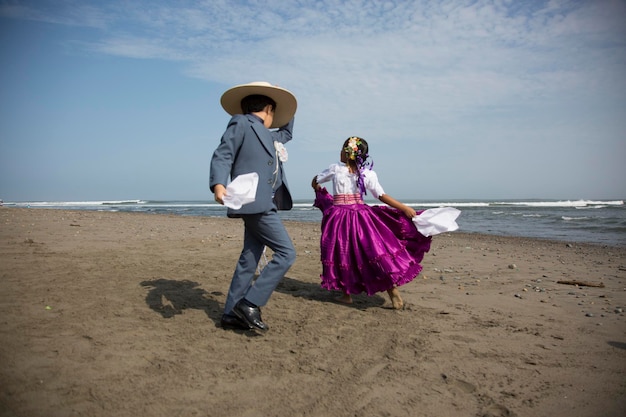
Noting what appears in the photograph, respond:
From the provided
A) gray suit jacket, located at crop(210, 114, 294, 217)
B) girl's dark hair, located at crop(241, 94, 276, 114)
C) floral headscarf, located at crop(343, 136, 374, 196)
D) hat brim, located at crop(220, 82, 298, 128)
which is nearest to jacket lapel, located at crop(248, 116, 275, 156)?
gray suit jacket, located at crop(210, 114, 294, 217)

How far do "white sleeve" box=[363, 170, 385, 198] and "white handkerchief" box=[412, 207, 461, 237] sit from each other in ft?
1.71

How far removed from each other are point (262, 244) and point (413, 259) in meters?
1.86

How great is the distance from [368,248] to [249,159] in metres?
1.77

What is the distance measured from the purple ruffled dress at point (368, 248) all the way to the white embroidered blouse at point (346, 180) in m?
0.10

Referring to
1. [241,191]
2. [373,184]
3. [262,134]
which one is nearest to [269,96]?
[262,134]

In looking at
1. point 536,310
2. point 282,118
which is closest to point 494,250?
point 536,310

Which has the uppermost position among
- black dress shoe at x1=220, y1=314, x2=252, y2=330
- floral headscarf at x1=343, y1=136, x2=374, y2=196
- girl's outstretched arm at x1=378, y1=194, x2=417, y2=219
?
floral headscarf at x1=343, y1=136, x2=374, y2=196

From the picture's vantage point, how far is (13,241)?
7.48m

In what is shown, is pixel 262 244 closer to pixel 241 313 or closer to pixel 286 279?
pixel 241 313

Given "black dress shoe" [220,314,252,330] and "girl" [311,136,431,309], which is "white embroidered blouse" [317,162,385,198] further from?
"black dress shoe" [220,314,252,330]

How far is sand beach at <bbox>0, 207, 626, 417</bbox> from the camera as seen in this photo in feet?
7.64

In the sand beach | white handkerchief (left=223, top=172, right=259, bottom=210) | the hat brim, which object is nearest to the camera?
the sand beach

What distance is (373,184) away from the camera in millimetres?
4492

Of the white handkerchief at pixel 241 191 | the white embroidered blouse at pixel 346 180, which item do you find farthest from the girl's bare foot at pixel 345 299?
the white handkerchief at pixel 241 191
